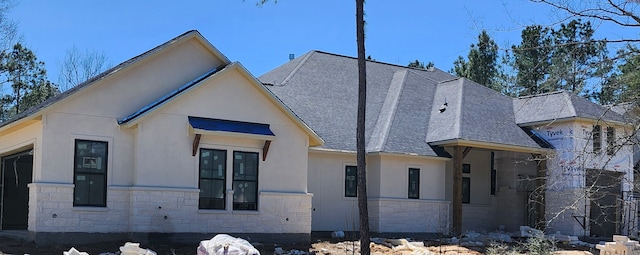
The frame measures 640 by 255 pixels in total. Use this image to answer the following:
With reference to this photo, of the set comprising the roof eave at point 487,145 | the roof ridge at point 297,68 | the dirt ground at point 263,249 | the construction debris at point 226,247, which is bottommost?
the dirt ground at point 263,249

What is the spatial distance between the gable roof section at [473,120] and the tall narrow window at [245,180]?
26.1ft

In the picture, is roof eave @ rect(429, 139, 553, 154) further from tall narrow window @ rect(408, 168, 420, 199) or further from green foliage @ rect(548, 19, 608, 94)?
green foliage @ rect(548, 19, 608, 94)

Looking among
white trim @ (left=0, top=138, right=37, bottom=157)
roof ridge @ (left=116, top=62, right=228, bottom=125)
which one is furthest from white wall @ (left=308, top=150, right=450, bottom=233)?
white trim @ (left=0, top=138, right=37, bottom=157)

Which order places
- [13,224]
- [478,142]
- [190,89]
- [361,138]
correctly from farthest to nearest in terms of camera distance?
[478,142] → [13,224] → [190,89] → [361,138]

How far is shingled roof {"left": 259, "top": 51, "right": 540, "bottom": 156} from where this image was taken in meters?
25.4

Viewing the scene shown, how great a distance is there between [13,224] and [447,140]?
48.5 feet

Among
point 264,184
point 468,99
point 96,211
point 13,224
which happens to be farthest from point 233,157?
point 468,99

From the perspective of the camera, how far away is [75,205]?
18.0 meters

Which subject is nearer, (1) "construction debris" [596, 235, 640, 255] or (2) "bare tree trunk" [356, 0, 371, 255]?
(2) "bare tree trunk" [356, 0, 371, 255]

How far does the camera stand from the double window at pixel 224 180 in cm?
1964

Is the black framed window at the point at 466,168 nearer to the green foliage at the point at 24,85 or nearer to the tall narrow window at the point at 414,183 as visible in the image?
the tall narrow window at the point at 414,183

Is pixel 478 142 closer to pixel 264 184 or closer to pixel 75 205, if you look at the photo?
pixel 264 184

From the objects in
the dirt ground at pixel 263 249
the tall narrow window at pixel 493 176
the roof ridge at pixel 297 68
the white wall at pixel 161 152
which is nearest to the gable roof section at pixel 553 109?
the tall narrow window at pixel 493 176

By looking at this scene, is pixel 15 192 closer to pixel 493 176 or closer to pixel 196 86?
pixel 196 86
